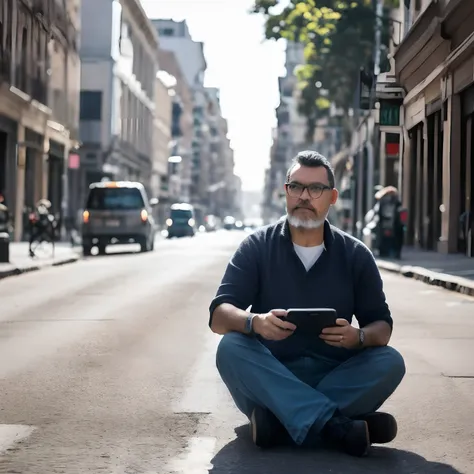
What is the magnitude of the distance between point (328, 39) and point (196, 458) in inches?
1565

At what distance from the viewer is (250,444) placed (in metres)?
5.52

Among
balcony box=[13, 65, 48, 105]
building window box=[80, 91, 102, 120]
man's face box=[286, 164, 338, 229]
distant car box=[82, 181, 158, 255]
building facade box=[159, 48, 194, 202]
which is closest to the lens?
man's face box=[286, 164, 338, 229]

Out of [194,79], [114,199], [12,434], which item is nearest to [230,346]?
[12,434]

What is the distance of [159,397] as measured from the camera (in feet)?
23.0

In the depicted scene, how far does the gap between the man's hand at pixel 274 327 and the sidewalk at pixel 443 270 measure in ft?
38.2

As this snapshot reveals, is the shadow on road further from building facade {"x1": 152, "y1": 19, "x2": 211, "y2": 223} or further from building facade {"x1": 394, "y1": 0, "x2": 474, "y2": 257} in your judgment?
building facade {"x1": 152, "y1": 19, "x2": 211, "y2": 223}

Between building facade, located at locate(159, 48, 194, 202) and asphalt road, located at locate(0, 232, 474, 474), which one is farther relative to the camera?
building facade, located at locate(159, 48, 194, 202)

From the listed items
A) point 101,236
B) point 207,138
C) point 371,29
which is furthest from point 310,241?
point 207,138

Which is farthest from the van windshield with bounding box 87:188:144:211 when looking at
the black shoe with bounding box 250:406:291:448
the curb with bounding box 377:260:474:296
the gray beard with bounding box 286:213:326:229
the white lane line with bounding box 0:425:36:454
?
the black shoe with bounding box 250:406:291:448

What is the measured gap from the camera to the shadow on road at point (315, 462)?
194 inches

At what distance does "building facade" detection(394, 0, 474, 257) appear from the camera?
27.9 m

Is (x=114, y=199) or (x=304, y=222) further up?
(x=114, y=199)

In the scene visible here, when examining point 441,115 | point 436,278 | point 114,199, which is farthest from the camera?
point 114,199

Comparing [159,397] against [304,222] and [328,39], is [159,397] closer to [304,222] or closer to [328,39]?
[304,222]
